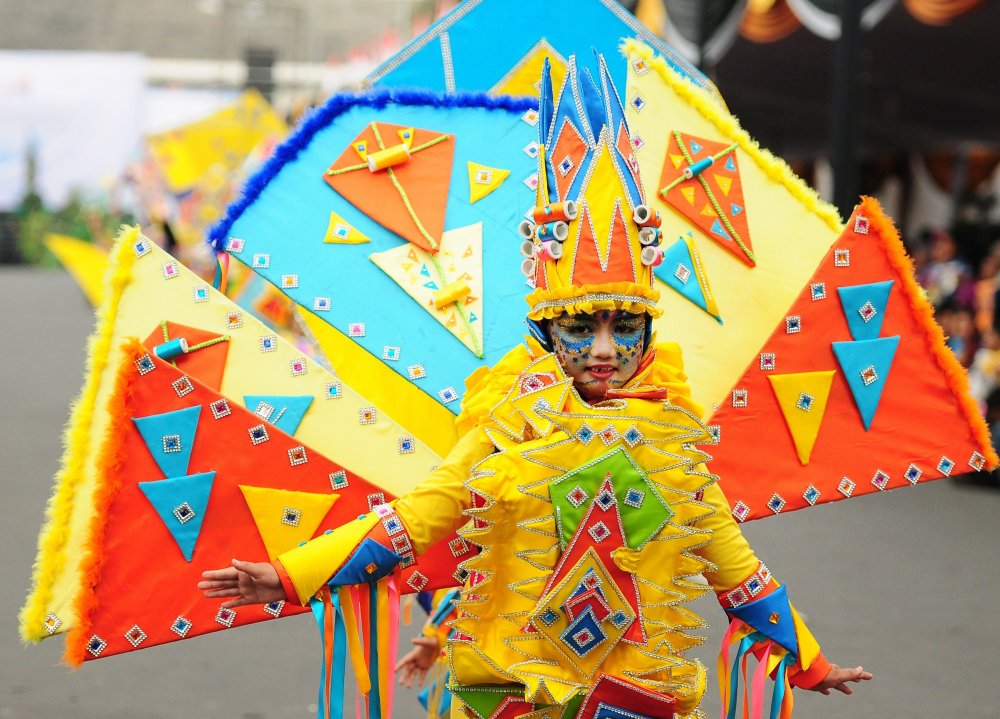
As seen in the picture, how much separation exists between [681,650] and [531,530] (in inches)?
16.6

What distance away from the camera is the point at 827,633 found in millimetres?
5844

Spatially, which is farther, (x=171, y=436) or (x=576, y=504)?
(x=171, y=436)

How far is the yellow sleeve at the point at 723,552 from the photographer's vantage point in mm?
2795

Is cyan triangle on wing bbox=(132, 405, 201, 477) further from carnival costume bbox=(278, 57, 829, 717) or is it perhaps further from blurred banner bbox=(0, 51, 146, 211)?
blurred banner bbox=(0, 51, 146, 211)

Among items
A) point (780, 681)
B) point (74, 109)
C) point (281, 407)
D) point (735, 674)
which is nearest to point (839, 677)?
point (780, 681)

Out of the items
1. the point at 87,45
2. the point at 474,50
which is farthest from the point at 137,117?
the point at 474,50

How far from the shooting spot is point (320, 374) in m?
3.16

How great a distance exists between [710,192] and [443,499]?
1207 millimetres

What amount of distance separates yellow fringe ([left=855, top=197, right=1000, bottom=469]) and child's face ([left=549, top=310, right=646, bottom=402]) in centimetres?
81

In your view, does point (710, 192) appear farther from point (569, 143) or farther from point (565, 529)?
point (565, 529)

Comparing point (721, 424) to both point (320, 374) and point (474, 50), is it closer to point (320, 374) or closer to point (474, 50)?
point (320, 374)

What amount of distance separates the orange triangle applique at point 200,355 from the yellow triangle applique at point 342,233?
1.75 feet

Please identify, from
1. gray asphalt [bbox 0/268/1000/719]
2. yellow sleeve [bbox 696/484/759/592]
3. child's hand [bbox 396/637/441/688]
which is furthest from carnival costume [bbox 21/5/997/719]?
gray asphalt [bbox 0/268/1000/719]

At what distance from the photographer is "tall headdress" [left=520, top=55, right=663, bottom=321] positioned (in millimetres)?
2629
